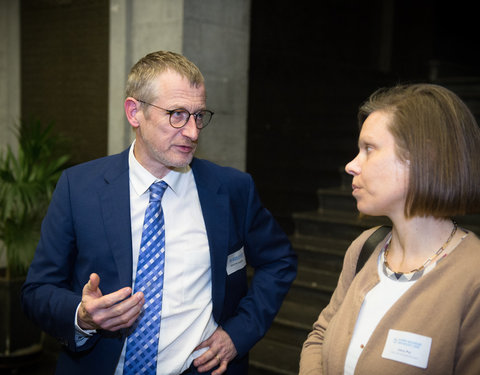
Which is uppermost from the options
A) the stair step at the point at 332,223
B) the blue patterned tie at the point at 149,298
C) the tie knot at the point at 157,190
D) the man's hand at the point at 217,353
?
the tie knot at the point at 157,190

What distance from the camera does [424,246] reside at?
4.53 feet

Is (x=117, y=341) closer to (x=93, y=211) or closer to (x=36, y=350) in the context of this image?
(x=93, y=211)

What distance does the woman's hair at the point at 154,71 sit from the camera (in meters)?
1.74

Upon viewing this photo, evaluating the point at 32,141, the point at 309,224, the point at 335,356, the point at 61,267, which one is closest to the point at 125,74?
the point at 32,141

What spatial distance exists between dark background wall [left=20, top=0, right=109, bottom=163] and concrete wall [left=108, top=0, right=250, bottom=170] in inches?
10.7

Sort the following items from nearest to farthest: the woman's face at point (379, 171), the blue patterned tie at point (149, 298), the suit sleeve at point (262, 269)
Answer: the woman's face at point (379, 171) < the blue patterned tie at point (149, 298) < the suit sleeve at point (262, 269)

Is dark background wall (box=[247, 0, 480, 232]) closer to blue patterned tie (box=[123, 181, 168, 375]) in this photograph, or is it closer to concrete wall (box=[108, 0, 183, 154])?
concrete wall (box=[108, 0, 183, 154])

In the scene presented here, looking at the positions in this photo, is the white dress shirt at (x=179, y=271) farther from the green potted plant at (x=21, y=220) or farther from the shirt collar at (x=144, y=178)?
the green potted plant at (x=21, y=220)

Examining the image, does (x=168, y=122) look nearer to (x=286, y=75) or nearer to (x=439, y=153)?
(x=439, y=153)

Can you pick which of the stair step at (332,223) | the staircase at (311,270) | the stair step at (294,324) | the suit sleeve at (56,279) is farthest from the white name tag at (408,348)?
the stair step at (332,223)

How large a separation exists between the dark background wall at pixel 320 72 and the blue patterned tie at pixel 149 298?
303cm

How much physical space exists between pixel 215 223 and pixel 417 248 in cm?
70

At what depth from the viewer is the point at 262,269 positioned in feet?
6.50

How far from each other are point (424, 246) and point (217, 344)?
30.7 inches
